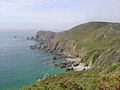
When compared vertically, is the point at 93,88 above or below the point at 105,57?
above

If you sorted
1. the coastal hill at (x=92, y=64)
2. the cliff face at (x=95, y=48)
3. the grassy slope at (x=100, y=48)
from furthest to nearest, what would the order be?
the cliff face at (x=95, y=48)
the grassy slope at (x=100, y=48)
the coastal hill at (x=92, y=64)

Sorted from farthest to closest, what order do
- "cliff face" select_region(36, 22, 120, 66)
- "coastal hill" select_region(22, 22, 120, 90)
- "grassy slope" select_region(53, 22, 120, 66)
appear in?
"cliff face" select_region(36, 22, 120, 66) → "grassy slope" select_region(53, 22, 120, 66) → "coastal hill" select_region(22, 22, 120, 90)

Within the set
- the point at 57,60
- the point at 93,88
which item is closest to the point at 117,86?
the point at 93,88

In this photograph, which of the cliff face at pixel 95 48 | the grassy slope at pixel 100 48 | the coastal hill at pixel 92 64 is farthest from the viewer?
the cliff face at pixel 95 48

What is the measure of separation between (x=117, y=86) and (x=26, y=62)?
12620 centimetres

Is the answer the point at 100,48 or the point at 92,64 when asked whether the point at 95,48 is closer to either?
the point at 100,48

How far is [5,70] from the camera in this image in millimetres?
131250

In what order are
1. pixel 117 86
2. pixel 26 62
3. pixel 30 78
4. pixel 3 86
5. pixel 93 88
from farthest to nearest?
pixel 26 62 < pixel 30 78 < pixel 3 86 < pixel 93 88 < pixel 117 86

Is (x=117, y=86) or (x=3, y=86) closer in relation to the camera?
(x=117, y=86)

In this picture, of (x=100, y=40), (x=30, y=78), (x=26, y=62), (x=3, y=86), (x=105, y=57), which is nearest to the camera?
(x=3, y=86)

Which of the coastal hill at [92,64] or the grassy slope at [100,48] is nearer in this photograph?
the coastal hill at [92,64]

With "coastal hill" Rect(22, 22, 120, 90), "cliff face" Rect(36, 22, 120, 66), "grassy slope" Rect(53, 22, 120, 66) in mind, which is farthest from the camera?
"cliff face" Rect(36, 22, 120, 66)

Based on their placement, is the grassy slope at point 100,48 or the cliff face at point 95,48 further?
the cliff face at point 95,48

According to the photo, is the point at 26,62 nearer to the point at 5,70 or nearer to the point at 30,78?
the point at 5,70
